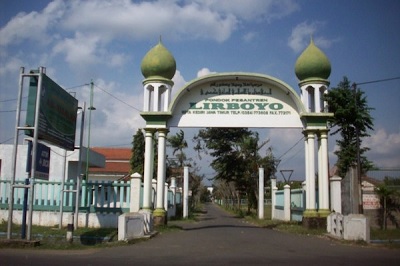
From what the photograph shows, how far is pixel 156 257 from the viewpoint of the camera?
370 inches

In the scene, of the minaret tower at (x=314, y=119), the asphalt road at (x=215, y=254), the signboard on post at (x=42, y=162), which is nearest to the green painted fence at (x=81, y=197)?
the signboard on post at (x=42, y=162)

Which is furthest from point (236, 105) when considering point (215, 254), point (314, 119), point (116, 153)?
point (116, 153)

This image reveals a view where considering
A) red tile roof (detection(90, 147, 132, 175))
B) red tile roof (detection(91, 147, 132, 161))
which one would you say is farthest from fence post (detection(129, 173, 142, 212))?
red tile roof (detection(91, 147, 132, 161))

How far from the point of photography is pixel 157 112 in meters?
17.2

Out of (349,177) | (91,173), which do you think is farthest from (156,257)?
(91,173)

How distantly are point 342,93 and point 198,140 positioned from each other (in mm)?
17925

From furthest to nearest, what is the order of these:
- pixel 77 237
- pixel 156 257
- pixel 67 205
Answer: pixel 67 205, pixel 77 237, pixel 156 257

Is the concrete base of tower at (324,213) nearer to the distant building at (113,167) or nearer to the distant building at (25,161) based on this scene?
the distant building at (25,161)

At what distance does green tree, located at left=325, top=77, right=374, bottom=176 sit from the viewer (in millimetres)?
16641

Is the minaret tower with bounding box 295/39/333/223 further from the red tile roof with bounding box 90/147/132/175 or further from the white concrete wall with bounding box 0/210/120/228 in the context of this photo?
the red tile roof with bounding box 90/147/132/175

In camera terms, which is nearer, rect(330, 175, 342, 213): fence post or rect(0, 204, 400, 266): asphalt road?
rect(0, 204, 400, 266): asphalt road

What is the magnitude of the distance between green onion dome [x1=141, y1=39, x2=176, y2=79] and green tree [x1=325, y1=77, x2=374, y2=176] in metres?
6.63

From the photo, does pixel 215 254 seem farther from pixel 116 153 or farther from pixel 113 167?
pixel 116 153

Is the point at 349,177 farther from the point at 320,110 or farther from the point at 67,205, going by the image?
the point at 67,205
